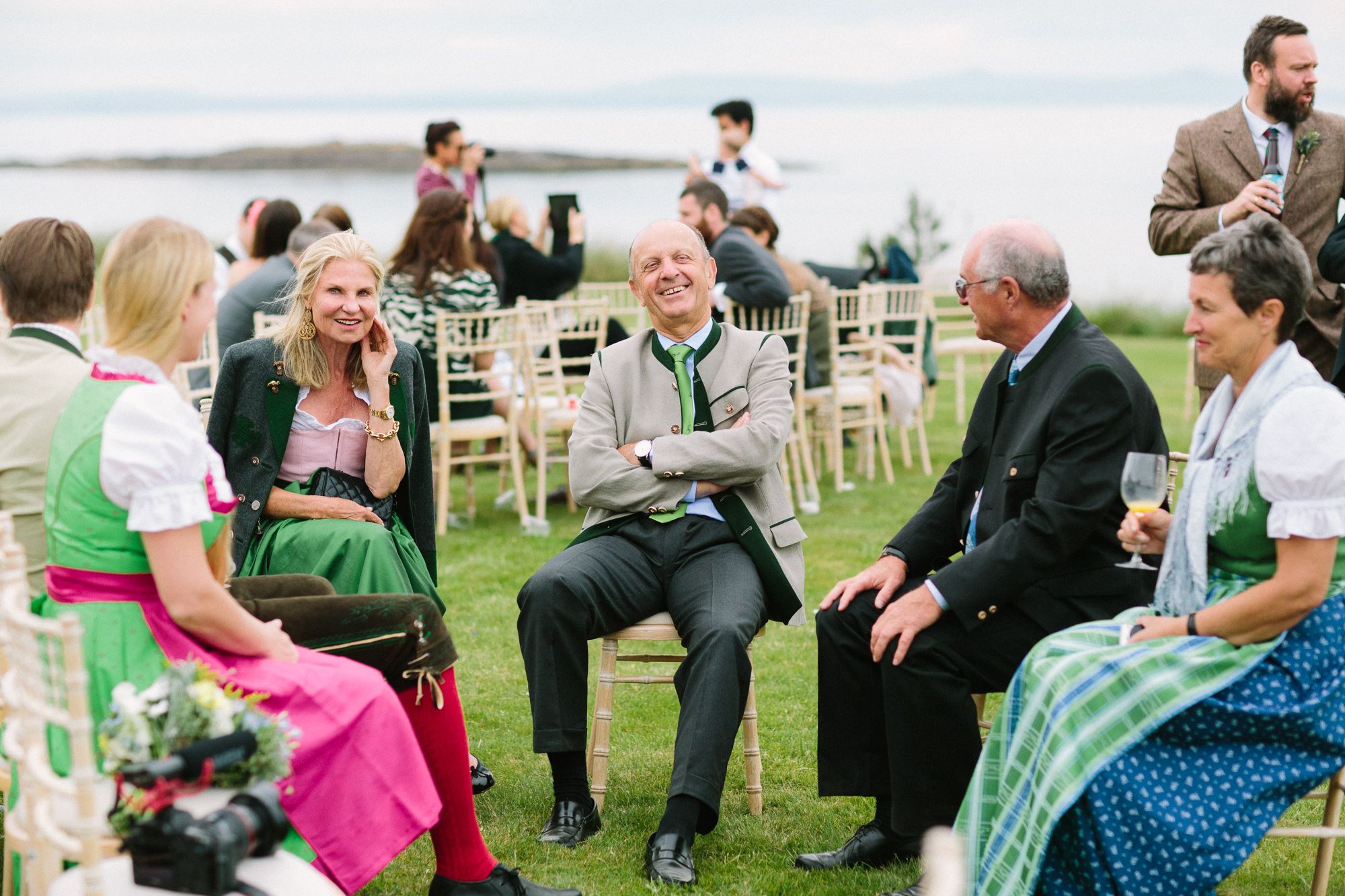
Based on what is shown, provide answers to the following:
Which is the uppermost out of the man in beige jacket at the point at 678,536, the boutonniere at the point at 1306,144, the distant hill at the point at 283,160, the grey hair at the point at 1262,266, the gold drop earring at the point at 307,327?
the distant hill at the point at 283,160

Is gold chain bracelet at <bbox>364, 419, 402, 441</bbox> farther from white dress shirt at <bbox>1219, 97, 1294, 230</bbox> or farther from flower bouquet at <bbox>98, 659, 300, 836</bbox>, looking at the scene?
white dress shirt at <bbox>1219, 97, 1294, 230</bbox>

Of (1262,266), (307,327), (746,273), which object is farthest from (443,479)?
(1262,266)

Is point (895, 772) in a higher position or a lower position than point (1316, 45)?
lower

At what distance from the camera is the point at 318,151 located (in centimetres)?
2678

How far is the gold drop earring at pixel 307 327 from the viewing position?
10.6 ft

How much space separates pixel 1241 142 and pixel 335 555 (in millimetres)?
3151

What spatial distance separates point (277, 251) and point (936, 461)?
446 cm

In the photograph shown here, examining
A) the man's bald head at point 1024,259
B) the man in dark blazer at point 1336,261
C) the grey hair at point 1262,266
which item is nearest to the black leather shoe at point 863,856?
the man's bald head at point 1024,259

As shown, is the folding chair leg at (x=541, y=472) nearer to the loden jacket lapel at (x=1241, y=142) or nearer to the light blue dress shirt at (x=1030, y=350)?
the loden jacket lapel at (x=1241, y=142)

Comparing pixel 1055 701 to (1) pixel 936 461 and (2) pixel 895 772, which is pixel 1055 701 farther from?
(1) pixel 936 461

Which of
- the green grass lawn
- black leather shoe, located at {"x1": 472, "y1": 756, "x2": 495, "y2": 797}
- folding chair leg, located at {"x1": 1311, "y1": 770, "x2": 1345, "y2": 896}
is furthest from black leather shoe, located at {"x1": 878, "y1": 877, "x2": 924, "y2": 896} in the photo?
black leather shoe, located at {"x1": 472, "y1": 756, "x2": 495, "y2": 797}

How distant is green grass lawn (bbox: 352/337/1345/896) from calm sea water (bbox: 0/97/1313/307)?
1674 millimetres

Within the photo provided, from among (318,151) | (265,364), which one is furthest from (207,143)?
(265,364)

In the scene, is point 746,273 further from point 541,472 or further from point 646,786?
point 646,786
